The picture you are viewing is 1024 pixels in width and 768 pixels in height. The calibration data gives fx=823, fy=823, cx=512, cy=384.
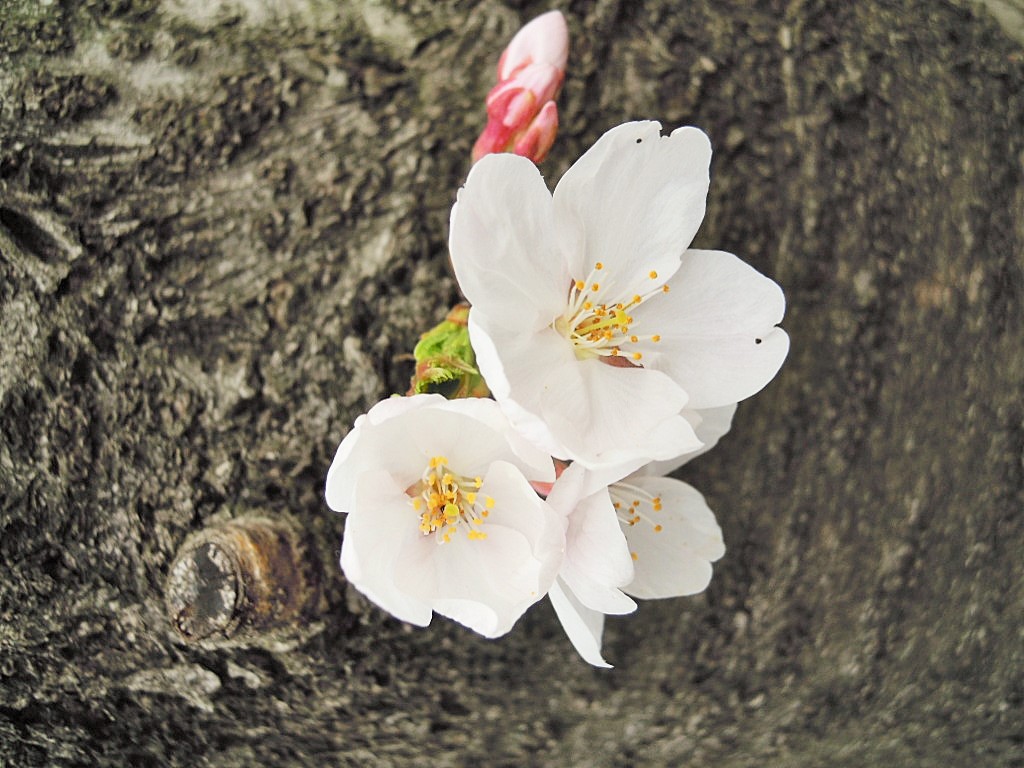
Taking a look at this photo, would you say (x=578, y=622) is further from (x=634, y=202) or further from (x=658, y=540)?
(x=634, y=202)

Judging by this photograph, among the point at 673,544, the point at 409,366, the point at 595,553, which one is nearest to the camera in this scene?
the point at 595,553

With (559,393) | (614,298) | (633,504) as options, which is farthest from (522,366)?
(633,504)

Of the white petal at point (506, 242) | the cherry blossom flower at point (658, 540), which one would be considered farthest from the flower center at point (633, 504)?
the white petal at point (506, 242)

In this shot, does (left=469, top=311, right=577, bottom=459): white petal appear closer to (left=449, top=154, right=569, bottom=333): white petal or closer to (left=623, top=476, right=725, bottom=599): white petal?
(left=449, top=154, right=569, bottom=333): white petal

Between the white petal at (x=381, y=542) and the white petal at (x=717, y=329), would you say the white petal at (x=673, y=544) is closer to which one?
the white petal at (x=717, y=329)

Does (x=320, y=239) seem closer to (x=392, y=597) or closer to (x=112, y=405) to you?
(x=112, y=405)

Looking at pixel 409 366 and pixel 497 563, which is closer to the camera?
pixel 497 563
